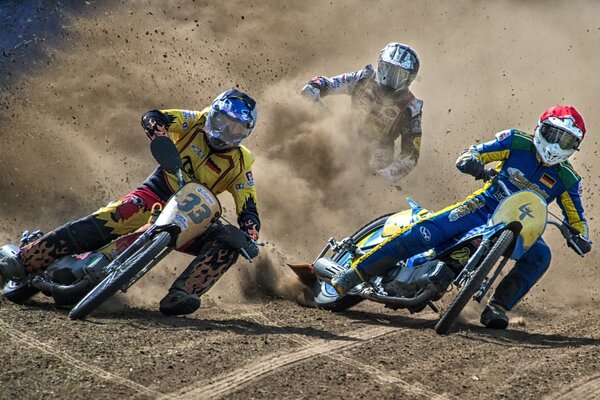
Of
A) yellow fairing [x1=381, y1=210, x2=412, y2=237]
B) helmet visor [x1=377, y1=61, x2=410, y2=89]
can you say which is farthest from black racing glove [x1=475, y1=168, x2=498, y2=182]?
helmet visor [x1=377, y1=61, x2=410, y2=89]

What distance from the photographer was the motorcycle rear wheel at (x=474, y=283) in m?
9.20

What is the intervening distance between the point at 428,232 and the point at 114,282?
3.12 meters

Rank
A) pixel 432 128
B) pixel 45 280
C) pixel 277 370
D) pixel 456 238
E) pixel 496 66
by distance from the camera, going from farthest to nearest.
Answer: pixel 496 66, pixel 432 128, pixel 456 238, pixel 45 280, pixel 277 370

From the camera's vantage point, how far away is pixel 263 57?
19.9 metres

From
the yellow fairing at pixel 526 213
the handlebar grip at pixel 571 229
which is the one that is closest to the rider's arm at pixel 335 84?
the handlebar grip at pixel 571 229

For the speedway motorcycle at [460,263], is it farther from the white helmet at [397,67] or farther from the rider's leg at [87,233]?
the white helmet at [397,67]

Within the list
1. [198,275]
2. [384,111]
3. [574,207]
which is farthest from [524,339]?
[384,111]

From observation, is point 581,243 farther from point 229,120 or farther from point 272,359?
point 272,359

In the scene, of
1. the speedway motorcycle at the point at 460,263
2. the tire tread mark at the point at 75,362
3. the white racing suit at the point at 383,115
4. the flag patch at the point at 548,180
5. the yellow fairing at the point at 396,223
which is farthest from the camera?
the white racing suit at the point at 383,115

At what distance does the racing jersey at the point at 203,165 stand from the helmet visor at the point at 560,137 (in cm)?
285

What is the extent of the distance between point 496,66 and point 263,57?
510 cm

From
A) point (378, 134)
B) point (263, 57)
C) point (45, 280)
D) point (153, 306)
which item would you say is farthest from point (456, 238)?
point (263, 57)

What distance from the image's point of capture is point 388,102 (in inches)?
603

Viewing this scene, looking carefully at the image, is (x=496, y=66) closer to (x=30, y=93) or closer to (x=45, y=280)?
(x=30, y=93)
